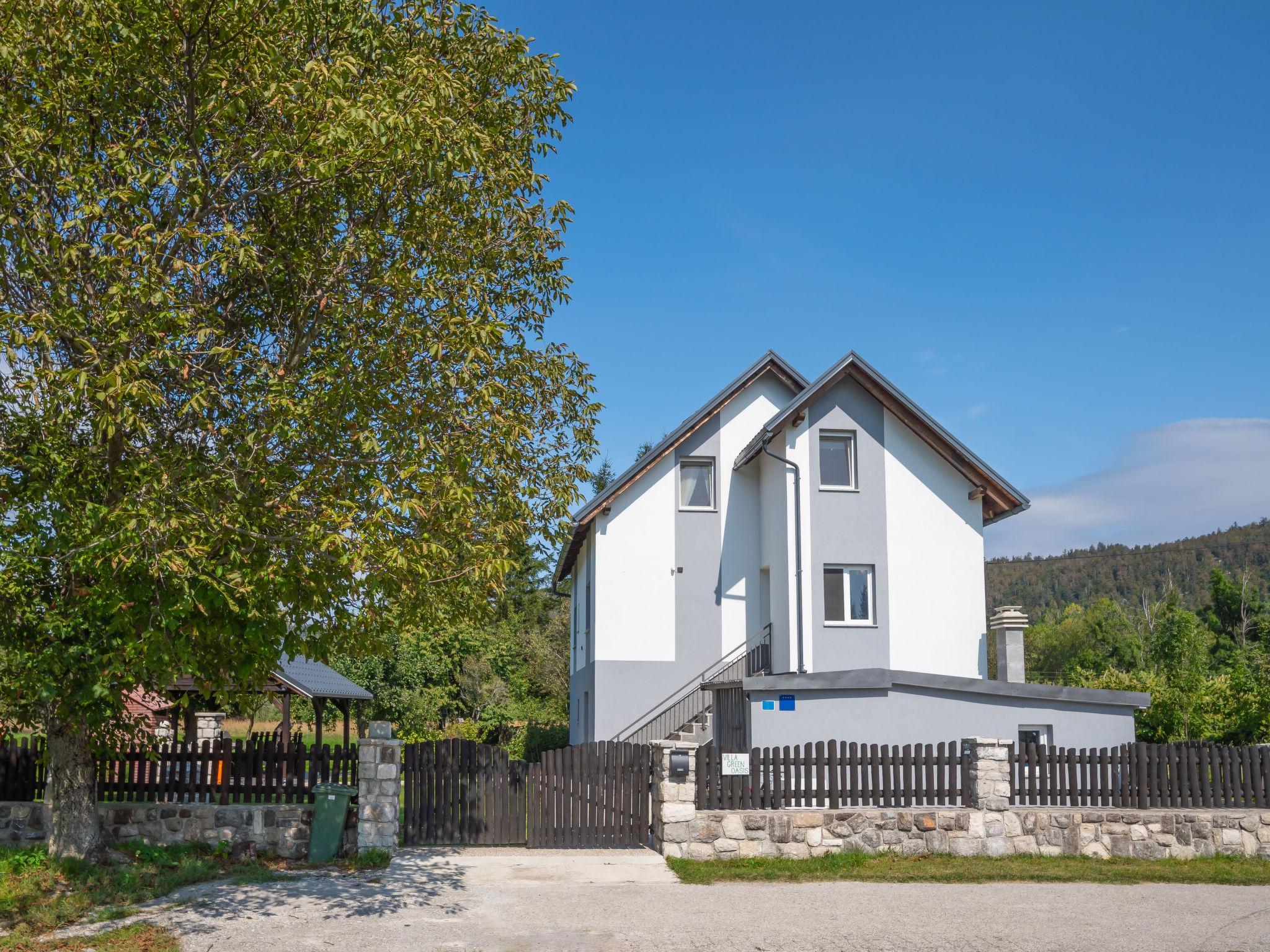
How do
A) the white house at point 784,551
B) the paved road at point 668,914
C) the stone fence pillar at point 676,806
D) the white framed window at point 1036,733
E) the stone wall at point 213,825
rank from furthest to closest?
the white house at point 784,551 < the white framed window at point 1036,733 < the stone fence pillar at point 676,806 < the stone wall at point 213,825 < the paved road at point 668,914

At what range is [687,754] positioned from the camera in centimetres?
1308

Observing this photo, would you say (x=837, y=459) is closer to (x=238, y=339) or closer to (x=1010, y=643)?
(x=1010, y=643)

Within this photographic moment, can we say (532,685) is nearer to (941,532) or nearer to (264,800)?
(941,532)

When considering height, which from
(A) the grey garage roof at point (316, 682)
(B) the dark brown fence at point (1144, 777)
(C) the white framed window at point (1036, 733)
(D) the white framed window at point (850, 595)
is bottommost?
(B) the dark brown fence at point (1144, 777)

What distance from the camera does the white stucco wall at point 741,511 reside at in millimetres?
23078

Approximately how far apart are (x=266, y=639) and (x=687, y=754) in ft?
17.6

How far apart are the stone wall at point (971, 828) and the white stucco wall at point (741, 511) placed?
30.3 ft

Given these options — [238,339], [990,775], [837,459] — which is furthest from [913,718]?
[238,339]

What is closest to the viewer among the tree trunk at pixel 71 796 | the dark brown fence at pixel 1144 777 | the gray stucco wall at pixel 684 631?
the tree trunk at pixel 71 796

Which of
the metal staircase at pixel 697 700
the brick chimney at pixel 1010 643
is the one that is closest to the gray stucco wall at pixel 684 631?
the metal staircase at pixel 697 700

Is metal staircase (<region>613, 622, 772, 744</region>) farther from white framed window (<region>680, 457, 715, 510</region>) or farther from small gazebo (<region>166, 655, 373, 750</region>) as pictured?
small gazebo (<region>166, 655, 373, 750</region>)

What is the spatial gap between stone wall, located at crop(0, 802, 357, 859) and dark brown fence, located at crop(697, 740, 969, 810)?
4660 mm

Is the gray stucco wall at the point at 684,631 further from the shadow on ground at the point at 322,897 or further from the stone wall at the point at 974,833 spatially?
the shadow on ground at the point at 322,897

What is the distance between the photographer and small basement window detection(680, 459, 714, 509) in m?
23.5
